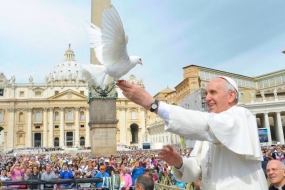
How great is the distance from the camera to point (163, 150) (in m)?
2.05

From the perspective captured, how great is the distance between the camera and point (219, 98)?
2014 millimetres

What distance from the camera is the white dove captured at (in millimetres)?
2219

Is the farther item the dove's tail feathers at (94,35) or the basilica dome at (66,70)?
the basilica dome at (66,70)

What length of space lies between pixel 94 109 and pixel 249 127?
14.3m

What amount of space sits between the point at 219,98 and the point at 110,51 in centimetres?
93

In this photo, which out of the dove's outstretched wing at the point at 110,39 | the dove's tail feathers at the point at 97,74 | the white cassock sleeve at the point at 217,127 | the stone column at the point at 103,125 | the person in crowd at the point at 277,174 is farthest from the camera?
the stone column at the point at 103,125

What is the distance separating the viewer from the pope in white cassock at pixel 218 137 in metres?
1.64

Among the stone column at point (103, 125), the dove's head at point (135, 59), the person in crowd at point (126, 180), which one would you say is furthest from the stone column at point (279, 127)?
the dove's head at point (135, 59)

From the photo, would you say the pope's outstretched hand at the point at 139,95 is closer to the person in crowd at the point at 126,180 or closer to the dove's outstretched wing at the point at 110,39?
the dove's outstretched wing at the point at 110,39

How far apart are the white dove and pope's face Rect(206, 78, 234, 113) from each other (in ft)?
2.23

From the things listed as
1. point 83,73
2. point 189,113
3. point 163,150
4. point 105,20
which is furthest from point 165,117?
point 83,73

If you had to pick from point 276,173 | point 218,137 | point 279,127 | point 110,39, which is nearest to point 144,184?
point 276,173

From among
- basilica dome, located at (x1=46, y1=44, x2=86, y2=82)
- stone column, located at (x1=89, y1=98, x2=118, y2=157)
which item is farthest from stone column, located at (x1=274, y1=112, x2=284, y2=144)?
basilica dome, located at (x1=46, y1=44, x2=86, y2=82)

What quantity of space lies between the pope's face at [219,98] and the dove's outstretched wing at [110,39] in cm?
77
